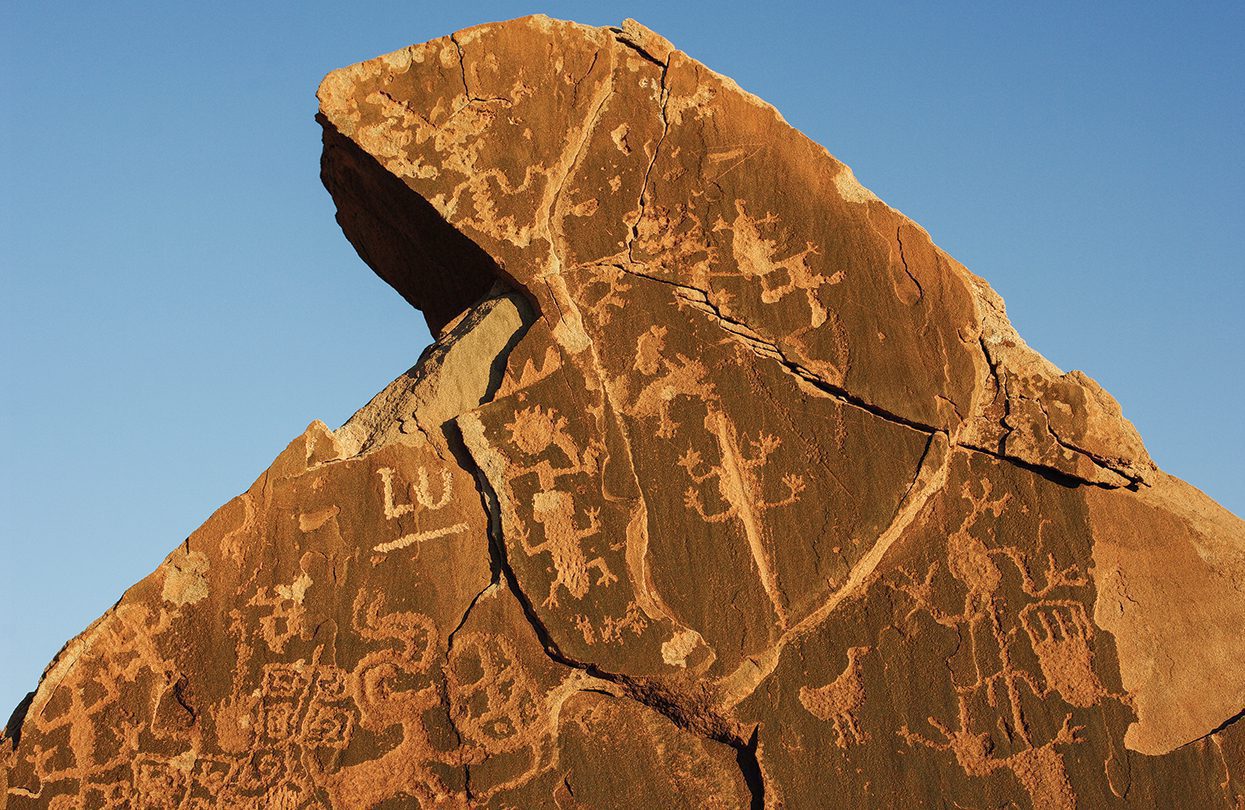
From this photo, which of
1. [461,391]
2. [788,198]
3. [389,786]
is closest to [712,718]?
[389,786]

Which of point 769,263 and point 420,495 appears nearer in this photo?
point 420,495

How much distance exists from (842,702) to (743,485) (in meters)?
0.79

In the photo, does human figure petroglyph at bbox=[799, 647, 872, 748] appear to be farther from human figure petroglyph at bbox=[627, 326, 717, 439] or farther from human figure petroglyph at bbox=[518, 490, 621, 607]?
human figure petroglyph at bbox=[627, 326, 717, 439]

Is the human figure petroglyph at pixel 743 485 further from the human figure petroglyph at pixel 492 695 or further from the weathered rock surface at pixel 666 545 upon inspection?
the human figure petroglyph at pixel 492 695

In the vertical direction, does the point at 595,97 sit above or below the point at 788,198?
above

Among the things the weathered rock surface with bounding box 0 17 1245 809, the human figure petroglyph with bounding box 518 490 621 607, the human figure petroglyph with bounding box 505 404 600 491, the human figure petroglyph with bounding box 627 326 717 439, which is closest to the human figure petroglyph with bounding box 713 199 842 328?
the weathered rock surface with bounding box 0 17 1245 809

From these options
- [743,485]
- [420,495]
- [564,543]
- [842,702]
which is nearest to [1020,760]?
[842,702]

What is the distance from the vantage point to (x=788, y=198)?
5.32 meters

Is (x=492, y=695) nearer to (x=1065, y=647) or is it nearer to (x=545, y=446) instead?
(x=545, y=446)

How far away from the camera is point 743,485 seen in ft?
16.5

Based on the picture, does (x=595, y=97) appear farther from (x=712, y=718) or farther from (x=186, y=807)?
(x=186, y=807)

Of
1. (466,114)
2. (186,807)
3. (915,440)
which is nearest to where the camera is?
(186,807)

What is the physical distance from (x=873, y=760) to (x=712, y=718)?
0.54m

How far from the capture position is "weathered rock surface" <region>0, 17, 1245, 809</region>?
15.7 ft
